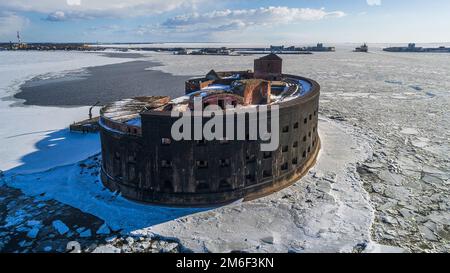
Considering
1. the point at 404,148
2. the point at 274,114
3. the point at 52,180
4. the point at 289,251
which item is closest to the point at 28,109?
the point at 52,180

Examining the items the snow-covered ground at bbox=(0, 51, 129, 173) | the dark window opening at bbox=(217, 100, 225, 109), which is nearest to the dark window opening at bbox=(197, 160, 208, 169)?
the dark window opening at bbox=(217, 100, 225, 109)

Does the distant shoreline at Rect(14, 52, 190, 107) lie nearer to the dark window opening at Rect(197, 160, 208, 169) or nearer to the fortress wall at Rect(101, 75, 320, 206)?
the fortress wall at Rect(101, 75, 320, 206)

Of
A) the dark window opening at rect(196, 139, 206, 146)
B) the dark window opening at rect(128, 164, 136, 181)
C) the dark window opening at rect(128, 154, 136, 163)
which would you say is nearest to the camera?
the dark window opening at rect(196, 139, 206, 146)

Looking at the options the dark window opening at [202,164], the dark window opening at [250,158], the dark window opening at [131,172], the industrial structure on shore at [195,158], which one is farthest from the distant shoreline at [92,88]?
the dark window opening at [202,164]

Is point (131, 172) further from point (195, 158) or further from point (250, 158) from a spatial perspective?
point (250, 158)

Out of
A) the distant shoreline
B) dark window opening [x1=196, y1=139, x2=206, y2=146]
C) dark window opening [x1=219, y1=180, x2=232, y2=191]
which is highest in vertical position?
the distant shoreline

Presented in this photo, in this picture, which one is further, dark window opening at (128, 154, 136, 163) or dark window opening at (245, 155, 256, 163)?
dark window opening at (245, 155, 256, 163)

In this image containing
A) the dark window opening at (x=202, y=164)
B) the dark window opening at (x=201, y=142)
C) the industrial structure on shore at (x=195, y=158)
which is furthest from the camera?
the dark window opening at (x=202, y=164)

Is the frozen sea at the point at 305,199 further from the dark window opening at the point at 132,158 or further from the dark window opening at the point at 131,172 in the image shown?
the dark window opening at the point at 132,158

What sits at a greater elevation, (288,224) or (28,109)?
(28,109)

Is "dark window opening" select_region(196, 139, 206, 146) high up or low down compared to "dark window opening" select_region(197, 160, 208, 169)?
up
